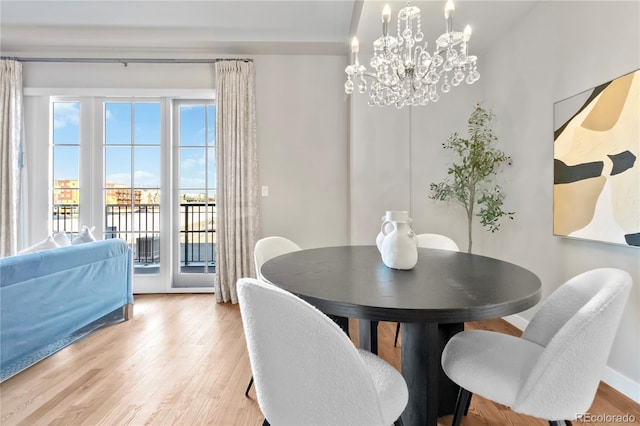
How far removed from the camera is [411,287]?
106 cm

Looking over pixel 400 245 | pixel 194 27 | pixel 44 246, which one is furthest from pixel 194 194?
pixel 400 245

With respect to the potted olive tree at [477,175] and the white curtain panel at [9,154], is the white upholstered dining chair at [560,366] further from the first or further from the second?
the white curtain panel at [9,154]

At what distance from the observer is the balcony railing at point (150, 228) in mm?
3520

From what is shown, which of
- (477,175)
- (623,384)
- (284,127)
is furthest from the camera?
(284,127)

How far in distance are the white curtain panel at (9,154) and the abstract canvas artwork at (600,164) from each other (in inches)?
194

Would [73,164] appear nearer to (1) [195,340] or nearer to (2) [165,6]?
(2) [165,6]

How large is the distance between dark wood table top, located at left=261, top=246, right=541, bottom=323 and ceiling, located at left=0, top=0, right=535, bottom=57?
222 cm

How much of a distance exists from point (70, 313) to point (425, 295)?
2.44 meters

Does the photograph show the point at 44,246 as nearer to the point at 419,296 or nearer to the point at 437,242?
the point at 419,296

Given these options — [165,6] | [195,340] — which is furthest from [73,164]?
[195,340]

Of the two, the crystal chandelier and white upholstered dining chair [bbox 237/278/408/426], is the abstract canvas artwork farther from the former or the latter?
white upholstered dining chair [bbox 237/278/408/426]

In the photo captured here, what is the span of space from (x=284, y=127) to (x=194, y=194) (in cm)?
130

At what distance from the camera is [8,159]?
3.23m

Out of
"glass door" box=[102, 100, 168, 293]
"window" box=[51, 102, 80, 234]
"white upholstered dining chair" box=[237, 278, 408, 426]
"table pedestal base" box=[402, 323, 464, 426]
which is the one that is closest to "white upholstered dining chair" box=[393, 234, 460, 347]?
"table pedestal base" box=[402, 323, 464, 426]
